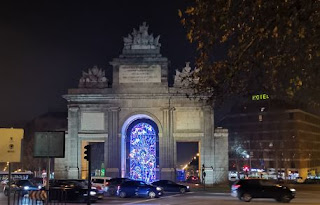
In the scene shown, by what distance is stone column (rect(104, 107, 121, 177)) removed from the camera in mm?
53344

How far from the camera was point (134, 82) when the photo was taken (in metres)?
54.7

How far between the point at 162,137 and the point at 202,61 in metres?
41.9

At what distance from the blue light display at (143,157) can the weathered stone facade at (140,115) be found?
110 cm

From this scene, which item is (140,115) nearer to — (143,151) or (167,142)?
(143,151)

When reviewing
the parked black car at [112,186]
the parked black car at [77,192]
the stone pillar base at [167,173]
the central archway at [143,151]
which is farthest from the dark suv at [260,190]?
the central archway at [143,151]

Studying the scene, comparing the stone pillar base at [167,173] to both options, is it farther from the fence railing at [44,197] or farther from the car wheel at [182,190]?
the fence railing at [44,197]

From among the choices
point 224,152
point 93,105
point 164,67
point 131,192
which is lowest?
point 131,192

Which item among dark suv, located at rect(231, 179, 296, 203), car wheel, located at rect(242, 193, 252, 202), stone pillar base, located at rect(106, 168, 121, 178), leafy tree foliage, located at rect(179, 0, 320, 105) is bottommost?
car wheel, located at rect(242, 193, 252, 202)

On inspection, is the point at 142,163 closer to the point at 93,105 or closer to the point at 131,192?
the point at 93,105

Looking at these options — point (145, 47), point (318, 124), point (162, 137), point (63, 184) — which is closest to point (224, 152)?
point (162, 137)

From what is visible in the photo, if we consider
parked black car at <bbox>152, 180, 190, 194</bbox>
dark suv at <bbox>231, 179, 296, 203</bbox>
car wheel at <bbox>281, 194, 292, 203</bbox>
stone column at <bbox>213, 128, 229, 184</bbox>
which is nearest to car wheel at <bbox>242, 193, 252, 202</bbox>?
dark suv at <bbox>231, 179, 296, 203</bbox>

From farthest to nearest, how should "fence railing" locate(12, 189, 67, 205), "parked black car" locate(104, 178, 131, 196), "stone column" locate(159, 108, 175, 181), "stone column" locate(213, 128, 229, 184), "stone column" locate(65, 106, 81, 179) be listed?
1. "stone column" locate(213, 128, 229, 184)
2. "stone column" locate(65, 106, 81, 179)
3. "stone column" locate(159, 108, 175, 181)
4. "parked black car" locate(104, 178, 131, 196)
5. "fence railing" locate(12, 189, 67, 205)

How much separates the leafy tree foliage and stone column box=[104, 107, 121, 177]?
41680 millimetres

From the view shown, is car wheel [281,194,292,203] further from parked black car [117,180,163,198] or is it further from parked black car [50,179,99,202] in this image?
parked black car [50,179,99,202]
